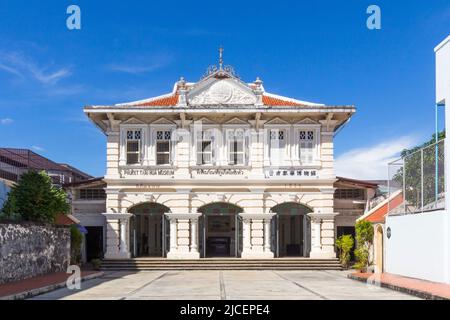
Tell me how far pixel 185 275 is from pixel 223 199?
5232mm

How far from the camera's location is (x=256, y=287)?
20.3m

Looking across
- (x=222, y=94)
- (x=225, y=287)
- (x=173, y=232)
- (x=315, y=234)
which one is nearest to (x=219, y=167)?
(x=222, y=94)

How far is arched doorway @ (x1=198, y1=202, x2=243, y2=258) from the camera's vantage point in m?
30.5

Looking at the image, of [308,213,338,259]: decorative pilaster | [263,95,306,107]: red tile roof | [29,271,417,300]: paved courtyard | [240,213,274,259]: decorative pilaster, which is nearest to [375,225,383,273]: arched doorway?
[29,271,417,300]: paved courtyard

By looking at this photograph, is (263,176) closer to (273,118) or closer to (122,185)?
(273,118)

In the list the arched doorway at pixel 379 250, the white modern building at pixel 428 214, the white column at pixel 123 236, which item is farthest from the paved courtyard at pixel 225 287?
the white column at pixel 123 236

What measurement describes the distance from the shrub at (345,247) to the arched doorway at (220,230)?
4454mm

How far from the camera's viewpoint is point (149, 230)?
3338cm

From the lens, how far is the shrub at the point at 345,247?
2934cm

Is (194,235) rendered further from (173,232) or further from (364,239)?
(364,239)

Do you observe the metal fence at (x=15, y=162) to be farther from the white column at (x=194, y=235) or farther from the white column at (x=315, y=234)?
the white column at (x=315, y=234)

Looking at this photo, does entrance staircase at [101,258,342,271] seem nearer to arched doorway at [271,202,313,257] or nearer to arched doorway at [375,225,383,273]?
arched doorway at [271,202,313,257]
